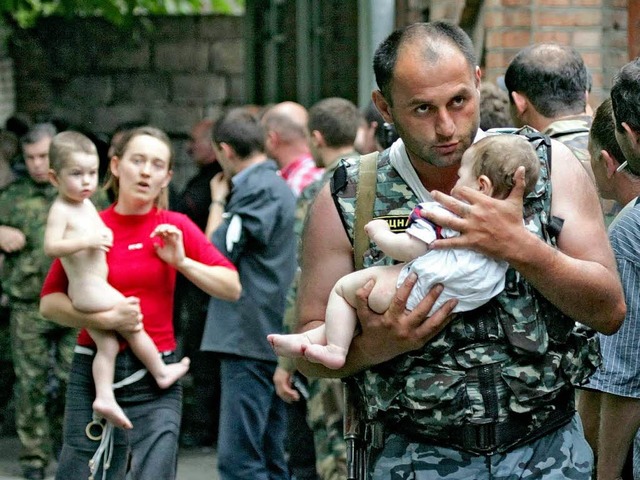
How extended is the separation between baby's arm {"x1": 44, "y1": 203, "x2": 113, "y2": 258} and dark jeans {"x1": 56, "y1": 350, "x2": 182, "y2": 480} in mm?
458

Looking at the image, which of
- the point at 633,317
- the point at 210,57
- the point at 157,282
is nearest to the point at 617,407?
the point at 633,317

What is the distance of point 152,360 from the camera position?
19.4ft

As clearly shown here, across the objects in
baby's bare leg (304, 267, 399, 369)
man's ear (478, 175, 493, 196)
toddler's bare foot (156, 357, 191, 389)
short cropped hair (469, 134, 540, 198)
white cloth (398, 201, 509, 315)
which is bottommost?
toddler's bare foot (156, 357, 191, 389)

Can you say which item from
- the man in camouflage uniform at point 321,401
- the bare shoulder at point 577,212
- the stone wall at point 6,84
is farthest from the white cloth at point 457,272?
the stone wall at point 6,84

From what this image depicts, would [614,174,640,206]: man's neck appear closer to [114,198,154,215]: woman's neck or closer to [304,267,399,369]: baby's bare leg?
[304,267,399,369]: baby's bare leg

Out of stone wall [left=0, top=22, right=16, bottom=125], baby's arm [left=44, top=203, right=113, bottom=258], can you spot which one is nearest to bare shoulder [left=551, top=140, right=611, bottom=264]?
baby's arm [left=44, top=203, right=113, bottom=258]

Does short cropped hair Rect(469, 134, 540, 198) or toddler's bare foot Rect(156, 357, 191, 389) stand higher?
short cropped hair Rect(469, 134, 540, 198)

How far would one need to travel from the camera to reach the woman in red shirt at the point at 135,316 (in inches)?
230

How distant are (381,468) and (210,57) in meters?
10.4

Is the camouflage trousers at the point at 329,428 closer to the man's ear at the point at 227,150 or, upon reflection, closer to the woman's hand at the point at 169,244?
the woman's hand at the point at 169,244

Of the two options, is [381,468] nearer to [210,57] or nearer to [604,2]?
[604,2]

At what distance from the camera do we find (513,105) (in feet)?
19.2

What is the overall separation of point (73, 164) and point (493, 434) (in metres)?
3.06

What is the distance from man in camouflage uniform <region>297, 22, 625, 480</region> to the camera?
3.42 meters
